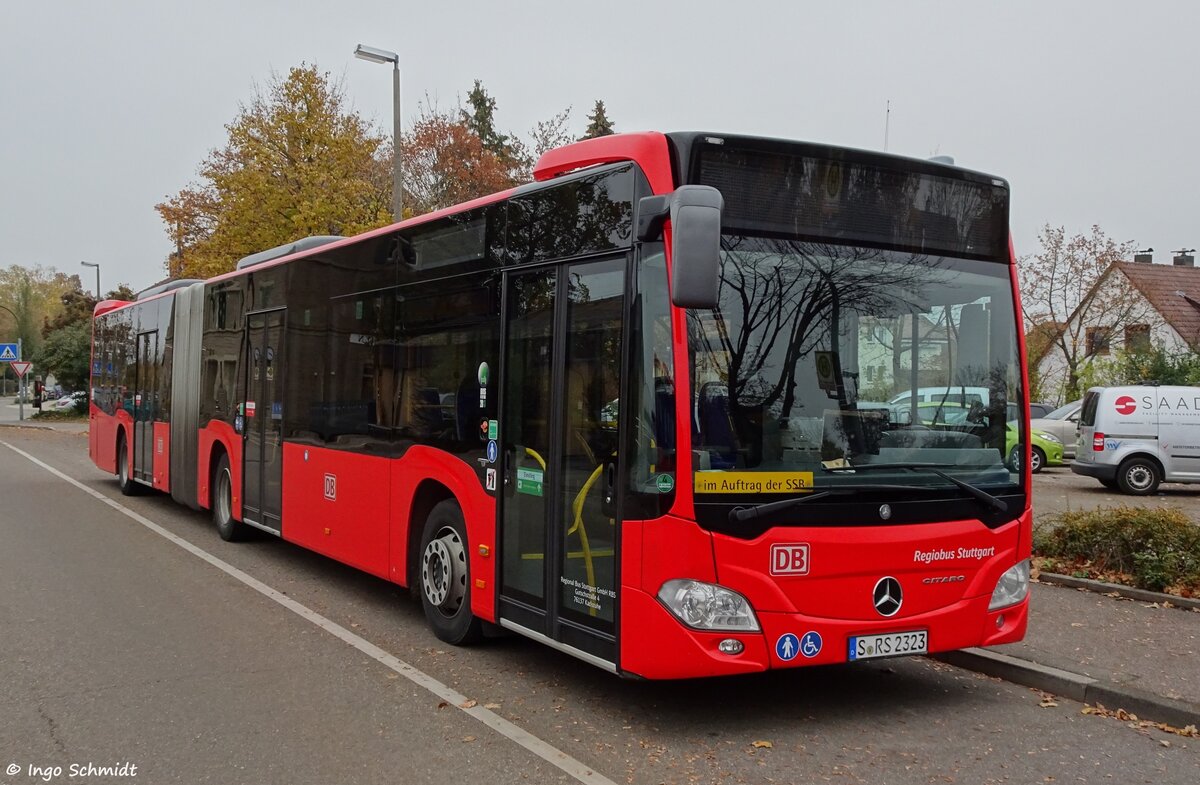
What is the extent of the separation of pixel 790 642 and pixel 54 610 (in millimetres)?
6087

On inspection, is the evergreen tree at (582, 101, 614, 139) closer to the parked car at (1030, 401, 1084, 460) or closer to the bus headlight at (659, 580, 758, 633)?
the parked car at (1030, 401, 1084, 460)

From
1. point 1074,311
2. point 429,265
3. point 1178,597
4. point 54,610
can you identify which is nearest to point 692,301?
point 429,265

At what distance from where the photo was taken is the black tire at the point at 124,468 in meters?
16.7

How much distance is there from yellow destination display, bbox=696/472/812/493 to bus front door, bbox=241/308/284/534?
6469 millimetres

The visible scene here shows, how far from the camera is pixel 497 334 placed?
6664 millimetres

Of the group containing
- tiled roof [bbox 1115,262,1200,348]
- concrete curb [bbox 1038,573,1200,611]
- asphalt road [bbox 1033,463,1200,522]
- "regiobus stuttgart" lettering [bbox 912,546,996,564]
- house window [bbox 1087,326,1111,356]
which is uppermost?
tiled roof [bbox 1115,262,1200,348]

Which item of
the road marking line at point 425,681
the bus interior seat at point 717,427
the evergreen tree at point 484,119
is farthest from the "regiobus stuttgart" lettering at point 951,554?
the evergreen tree at point 484,119

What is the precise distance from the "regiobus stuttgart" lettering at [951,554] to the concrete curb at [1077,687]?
1.10 m

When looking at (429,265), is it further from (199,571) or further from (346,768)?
(199,571)

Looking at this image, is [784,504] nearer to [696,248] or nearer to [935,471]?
[935,471]

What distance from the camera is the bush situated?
8461mm

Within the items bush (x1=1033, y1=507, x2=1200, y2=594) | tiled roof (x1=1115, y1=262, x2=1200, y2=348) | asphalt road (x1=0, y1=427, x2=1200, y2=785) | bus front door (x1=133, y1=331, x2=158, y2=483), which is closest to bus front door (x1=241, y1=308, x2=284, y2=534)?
asphalt road (x1=0, y1=427, x2=1200, y2=785)

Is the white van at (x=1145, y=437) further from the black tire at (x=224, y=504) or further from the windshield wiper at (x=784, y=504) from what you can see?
the windshield wiper at (x=784, y=504)

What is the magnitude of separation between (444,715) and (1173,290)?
46290mm
